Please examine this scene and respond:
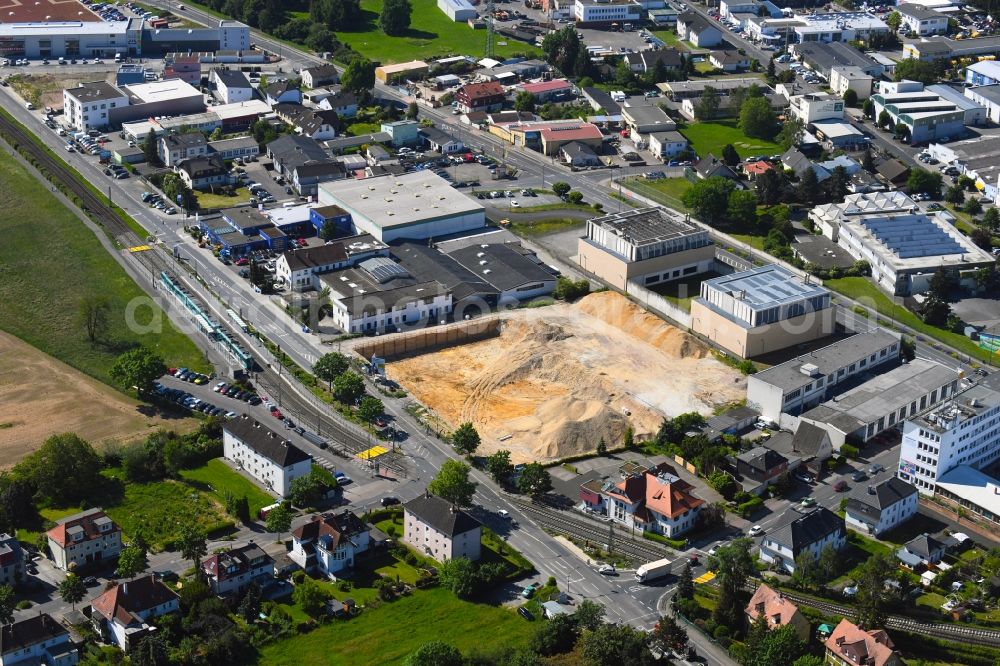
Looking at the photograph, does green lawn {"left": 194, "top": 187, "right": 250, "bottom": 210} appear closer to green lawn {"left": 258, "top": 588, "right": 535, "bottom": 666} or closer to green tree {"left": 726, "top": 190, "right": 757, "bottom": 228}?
green tree {"left": 726, "top": 190, "right": 757, "bottom": 228}

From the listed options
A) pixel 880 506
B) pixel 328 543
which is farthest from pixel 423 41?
pixel 880 506

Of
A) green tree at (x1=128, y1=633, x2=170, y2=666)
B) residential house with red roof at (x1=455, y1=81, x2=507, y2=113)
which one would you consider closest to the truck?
green tree at (x1=128, y1=633, x2=170, y2=666)

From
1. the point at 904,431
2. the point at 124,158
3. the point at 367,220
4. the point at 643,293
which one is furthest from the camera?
the point at 124,158

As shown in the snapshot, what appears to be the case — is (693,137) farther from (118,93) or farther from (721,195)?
(118,93)

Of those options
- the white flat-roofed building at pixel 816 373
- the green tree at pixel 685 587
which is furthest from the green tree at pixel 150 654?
the white flat-roofed building at pixel 816 373

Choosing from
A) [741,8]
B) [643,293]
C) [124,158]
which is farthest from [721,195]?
[741,8]

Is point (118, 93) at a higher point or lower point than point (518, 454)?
higher
